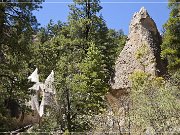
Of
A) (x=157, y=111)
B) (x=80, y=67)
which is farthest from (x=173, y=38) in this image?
(x=157, y=111)

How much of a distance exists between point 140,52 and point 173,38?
3.66 metres

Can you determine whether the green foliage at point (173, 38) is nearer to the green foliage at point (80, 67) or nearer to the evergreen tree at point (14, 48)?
the green foliage at point (80, 67)

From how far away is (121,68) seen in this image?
95.1 ft

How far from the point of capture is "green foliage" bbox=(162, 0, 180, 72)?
2431cm

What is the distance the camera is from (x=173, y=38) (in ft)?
81.8

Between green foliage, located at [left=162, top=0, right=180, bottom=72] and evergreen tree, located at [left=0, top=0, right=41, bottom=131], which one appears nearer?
evergreen tree, located at [left=0, top=0, right=41, bottom=131]

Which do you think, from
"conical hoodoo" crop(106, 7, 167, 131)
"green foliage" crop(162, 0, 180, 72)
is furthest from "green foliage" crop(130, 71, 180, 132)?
"conical hoodoo" crop(106, 7, 167, 131)

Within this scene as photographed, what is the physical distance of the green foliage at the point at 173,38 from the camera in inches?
957

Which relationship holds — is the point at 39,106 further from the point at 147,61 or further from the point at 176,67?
the point at 176,67

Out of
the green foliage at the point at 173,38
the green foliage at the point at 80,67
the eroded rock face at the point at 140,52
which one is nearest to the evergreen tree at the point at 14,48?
the green foliage at the point at 80,67

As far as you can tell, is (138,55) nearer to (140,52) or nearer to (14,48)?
(140,52)

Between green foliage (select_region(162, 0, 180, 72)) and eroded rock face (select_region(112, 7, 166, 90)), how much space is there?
7.42 feet

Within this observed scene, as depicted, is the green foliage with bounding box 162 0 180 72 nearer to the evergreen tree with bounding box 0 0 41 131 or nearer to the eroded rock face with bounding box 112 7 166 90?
the eroded rock face with bounding box 112 7 166 90

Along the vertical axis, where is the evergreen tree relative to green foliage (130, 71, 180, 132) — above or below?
above
